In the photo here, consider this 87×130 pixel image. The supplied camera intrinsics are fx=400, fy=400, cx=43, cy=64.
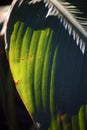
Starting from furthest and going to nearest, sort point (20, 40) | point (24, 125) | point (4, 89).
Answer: point (24, 125) < point (4, 89) < point (20, 40)

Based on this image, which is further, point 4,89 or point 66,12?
point 4,89

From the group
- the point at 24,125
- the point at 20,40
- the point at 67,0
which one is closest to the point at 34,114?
the point at 20,40

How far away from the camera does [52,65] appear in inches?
50.8

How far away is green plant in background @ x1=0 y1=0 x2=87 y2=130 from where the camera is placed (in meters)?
1.26

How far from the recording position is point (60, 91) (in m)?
1.27

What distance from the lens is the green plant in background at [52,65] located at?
1260mm

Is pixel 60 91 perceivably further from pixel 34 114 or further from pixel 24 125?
pixel 24 125

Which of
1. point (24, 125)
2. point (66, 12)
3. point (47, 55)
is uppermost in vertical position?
point (66, 12)

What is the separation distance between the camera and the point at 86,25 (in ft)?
4.19

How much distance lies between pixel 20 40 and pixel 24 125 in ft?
1.96

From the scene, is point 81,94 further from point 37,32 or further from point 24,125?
point 24,125

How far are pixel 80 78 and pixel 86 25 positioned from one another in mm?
174

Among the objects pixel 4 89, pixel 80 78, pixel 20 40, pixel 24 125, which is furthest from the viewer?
pixel 24 125

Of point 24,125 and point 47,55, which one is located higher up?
point 47,55
